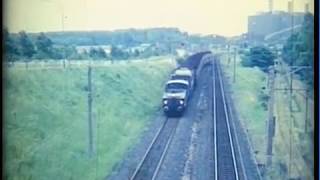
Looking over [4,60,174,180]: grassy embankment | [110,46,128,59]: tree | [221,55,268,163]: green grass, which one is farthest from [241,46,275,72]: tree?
[110,46,128,59]: tree

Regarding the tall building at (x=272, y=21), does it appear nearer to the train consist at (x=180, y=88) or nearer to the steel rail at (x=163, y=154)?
the train consist at (x=180, y=88)

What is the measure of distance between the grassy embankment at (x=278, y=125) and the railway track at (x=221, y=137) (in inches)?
3.0

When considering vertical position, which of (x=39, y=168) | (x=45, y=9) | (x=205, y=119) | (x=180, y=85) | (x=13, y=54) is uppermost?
(x=45, y=9)

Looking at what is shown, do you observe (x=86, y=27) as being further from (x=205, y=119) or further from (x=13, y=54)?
(x=205, y=119)

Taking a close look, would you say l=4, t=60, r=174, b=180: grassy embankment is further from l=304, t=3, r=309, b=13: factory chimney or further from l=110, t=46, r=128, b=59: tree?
l=304, t=3, r=309, b=13: factory chimney

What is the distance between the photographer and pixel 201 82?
2.14 meters

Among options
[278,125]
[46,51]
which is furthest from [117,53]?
[278,125]

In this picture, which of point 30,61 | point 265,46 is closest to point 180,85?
point 265,46

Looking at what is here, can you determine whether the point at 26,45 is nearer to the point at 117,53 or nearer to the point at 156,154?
the point at 117,53

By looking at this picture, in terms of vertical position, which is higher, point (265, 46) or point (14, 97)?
point (265, 46)

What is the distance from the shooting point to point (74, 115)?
211cm

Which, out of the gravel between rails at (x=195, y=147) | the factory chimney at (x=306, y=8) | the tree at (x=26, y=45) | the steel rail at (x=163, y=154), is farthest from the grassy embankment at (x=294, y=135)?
the tree at (x=26, y=45)

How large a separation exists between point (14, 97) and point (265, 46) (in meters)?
1.03

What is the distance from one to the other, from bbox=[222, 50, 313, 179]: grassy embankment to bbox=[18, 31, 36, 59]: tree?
2.55 ft
